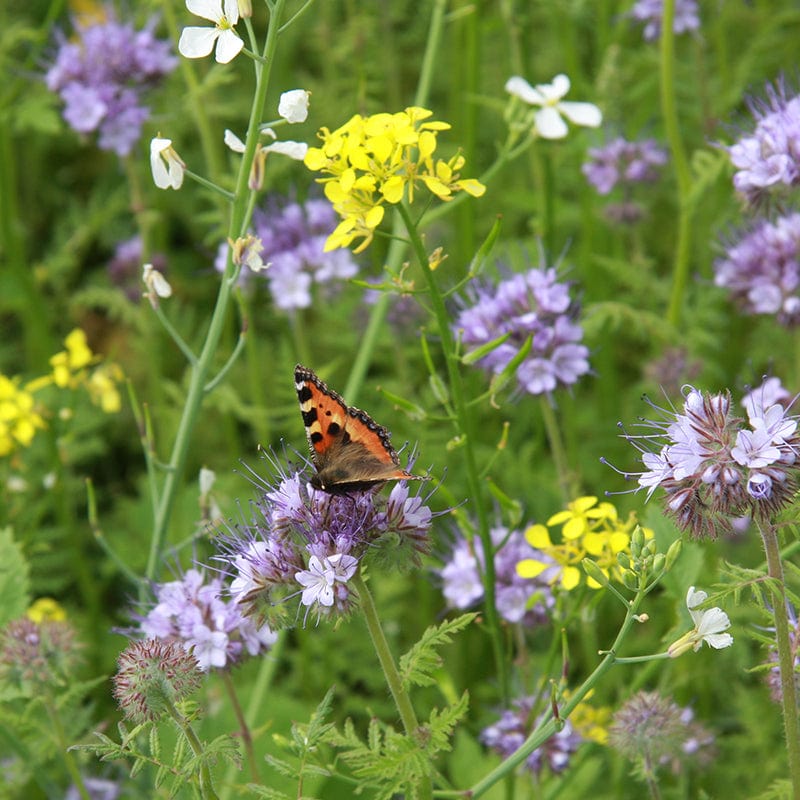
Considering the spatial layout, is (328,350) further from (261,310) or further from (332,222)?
(332,222)

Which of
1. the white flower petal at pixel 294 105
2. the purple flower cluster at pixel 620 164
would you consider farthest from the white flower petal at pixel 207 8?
the purple flower cluster at pixel 620 164

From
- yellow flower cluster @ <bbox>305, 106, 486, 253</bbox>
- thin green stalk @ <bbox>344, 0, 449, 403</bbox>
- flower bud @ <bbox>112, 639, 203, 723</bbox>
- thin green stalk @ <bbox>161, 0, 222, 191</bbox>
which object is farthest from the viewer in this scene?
thin green stalk @ <bbox>161, 0, 222, 191</bbox>

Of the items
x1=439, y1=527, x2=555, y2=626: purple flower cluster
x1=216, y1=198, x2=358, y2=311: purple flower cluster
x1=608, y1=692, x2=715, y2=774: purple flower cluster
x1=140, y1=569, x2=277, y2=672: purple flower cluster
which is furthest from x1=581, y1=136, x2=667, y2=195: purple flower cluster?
x1=140, y1=569, x2=277, y2=672: purple flower cluster

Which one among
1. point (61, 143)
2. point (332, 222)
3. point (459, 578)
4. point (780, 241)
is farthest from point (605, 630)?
point (61, 143)

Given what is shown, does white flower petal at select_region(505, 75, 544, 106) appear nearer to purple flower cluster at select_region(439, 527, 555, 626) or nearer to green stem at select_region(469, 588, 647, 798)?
purple flower cluster at select_region(439, 527, 555, 626)

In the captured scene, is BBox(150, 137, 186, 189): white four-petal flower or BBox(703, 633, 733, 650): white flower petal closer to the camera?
BBox(703, 633, 733, 650): white flower petal

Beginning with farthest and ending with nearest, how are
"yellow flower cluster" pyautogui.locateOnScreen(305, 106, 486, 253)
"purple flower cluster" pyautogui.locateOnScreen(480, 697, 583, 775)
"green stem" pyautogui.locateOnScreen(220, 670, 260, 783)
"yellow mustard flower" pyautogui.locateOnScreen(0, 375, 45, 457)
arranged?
"yellow mustard flower" pyautogui.locateOnScreen(0, 375, 45, 457) → "purple flower cluster" pyautogui.locateOnScreen(480, 697, 583, 775) → "green stem" pyautogui.locateOnScreen(220, 670, 260, 783) → "yellow flower cluster" pyautogui.locateOnScreen(305, 106, 486, 253)

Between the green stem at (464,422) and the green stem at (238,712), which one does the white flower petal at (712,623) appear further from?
the green stem at (238,712)
